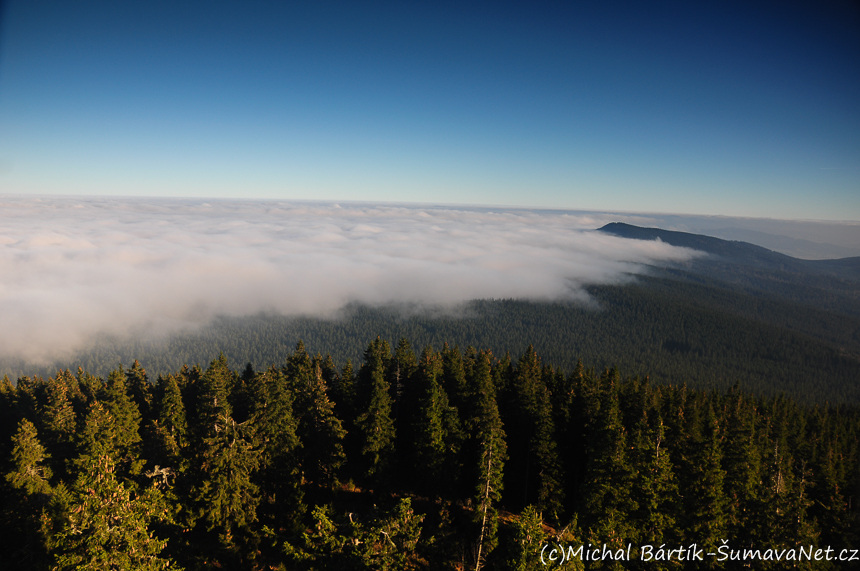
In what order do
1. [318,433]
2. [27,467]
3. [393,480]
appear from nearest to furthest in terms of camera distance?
1. [27,467]
2. [318,433]
3. [393,480]

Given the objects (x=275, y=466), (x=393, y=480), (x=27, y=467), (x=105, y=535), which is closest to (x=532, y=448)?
(x=393, y=480)

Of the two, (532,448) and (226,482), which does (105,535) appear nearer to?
(226,482)

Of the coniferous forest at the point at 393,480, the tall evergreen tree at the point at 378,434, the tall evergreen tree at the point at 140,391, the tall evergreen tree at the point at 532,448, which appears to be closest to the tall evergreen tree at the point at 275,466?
the coniferous forest at the point at 393,480

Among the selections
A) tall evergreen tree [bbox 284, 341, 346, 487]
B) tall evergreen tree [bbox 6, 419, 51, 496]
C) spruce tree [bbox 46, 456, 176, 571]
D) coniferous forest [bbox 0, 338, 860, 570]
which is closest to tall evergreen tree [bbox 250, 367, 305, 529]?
coniferous forest [bbox 0, 338, 860, 570]

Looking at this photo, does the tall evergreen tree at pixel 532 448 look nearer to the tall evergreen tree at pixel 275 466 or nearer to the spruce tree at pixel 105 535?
the tall evergreen tree at pixel 275 466

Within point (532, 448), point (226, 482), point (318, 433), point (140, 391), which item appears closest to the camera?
point (226, 482)

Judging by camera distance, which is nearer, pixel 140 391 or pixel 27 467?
pixel 27 467

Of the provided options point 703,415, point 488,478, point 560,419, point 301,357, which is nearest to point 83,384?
point 301,357

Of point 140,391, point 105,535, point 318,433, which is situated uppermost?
point 105,535

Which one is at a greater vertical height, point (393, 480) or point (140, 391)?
point (140, 391)
